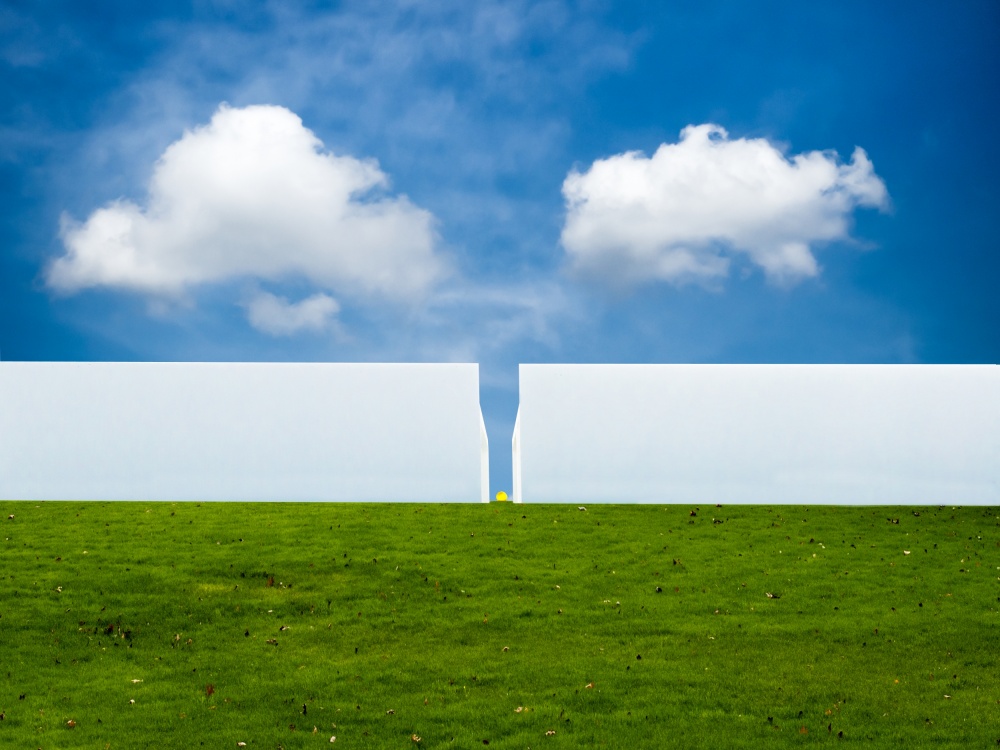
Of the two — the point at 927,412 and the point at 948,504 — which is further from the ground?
the point at 927,412

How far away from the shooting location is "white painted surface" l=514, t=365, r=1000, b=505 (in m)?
21.1

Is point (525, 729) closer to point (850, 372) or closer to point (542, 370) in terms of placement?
point (542, 370)

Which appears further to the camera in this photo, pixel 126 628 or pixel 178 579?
pixel 178 579

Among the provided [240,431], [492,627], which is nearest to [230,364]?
[240,431]

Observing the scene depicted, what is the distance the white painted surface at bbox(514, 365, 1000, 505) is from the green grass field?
1539mm

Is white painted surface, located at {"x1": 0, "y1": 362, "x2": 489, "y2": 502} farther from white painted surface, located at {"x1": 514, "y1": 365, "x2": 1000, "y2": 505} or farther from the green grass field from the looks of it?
white painted surface, located at {"x1": 514, "y1": 365, "x2": 1000, "y2": 505}

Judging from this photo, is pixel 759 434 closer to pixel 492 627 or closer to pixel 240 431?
pixel 492 627

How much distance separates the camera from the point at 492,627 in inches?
507

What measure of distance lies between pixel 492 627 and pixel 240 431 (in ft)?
34.0

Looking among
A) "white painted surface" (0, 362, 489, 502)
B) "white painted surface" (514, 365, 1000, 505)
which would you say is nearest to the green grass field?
"white painted surface" (0, 362, 489, 502)

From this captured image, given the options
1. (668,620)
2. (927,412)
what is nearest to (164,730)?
(668,620)

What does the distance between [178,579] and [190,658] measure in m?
3.18

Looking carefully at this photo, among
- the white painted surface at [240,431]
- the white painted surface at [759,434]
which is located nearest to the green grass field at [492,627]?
the white painted surface at [240,431]

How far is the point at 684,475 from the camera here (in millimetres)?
21344
